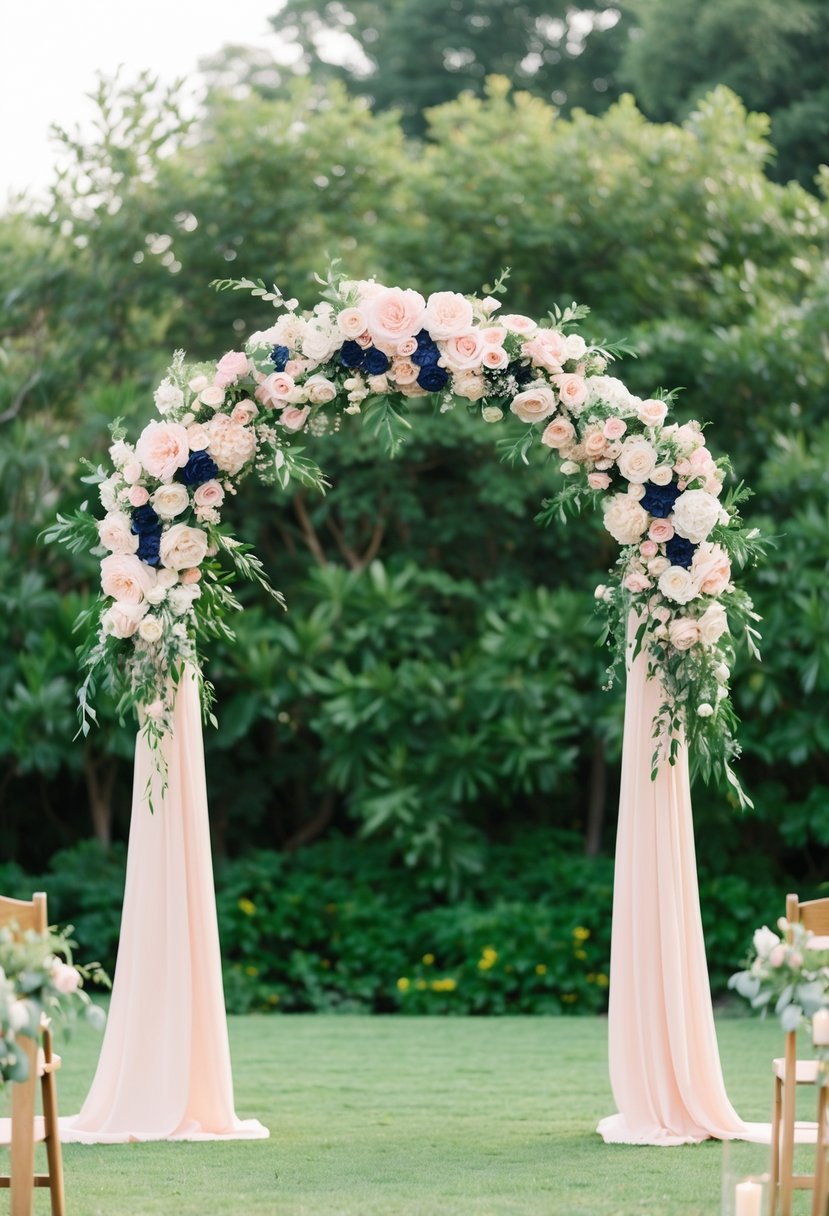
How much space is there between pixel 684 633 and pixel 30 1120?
2.63 meters

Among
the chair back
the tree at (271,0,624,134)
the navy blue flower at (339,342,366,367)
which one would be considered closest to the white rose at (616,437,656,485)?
the navy blue flower at (339,342,366,367)

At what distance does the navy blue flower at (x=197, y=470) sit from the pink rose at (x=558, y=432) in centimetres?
120

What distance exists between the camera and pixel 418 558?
10664 mm

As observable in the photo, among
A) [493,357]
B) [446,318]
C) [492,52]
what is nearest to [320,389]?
[446,318]

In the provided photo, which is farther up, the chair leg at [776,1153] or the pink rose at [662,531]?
the pink rose at [662,531]

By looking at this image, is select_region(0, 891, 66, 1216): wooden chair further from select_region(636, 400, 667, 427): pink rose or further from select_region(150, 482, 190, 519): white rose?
select_region(636, 400, 667, 427): pink rose

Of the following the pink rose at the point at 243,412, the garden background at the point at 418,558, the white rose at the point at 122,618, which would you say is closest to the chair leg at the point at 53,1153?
the white rose at the point at 122,618

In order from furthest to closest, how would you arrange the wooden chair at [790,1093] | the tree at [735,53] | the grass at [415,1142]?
the tree at [735,53] → the grass at [415,1142] → the wooden chair at [790,1093]

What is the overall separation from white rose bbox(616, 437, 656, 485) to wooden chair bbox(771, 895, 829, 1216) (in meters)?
1.79

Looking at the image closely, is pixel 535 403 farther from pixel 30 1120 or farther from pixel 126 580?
pixel 30 1120

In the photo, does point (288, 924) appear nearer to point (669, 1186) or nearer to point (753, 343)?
point (753, 343)

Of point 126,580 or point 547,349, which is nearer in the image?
point 126,580

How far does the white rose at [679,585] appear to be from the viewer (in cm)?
532

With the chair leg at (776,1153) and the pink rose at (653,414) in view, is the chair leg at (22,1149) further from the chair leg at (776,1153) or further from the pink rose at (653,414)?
the pink rose at (653,414)
